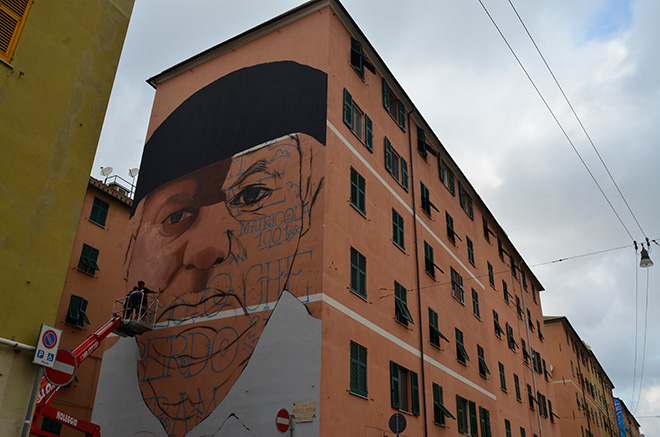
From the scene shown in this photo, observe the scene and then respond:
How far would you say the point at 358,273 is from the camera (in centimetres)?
1755

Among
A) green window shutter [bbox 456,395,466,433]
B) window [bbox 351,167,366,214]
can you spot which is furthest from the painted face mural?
green window shutter [bbox 456,395,466,433]

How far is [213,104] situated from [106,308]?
10.8m

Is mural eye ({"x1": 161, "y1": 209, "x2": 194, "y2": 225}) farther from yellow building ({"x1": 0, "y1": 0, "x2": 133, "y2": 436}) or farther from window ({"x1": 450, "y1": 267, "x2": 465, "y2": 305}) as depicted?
window ({"x1": 450, "y1": 267, "x2": 465, "y2": 305})

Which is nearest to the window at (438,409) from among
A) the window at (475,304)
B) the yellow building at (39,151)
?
the window at (475,304)

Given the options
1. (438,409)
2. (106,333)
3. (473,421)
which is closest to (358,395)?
(438,409)

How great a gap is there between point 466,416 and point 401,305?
6673mm

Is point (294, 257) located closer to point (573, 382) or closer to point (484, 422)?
point (484, 422)

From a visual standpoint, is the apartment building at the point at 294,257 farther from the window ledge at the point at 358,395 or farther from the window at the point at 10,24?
the window at the point at 10,24

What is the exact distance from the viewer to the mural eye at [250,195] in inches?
709

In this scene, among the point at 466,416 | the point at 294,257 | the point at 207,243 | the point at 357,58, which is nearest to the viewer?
the point at 294,257

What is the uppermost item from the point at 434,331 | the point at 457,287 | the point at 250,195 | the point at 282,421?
the point at 457,287

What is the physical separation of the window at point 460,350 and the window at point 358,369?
8.10 m

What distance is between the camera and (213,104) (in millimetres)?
21312

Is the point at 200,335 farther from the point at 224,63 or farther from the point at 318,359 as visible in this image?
the point at 224,63
